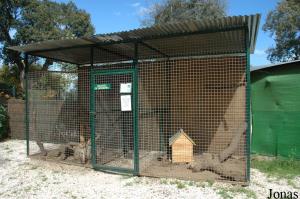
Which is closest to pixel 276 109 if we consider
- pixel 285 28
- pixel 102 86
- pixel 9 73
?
pixel 102 86

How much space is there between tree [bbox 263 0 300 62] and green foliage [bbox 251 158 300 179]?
22172 millimetres

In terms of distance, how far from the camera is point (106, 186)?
18.4ft

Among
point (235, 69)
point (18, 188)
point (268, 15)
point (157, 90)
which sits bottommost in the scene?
point (18, 188)

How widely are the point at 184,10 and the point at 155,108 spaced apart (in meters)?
16.6

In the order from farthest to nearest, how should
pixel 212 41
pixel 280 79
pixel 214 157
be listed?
1. pixel 280 79
2. pixel 214 157
3. pixel 212 41

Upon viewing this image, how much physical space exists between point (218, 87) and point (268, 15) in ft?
80.2

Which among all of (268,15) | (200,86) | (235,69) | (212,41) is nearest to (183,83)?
(200,86)

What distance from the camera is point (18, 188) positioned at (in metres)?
5.62

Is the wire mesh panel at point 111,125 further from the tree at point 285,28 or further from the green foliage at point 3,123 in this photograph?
the tree at point 285,28

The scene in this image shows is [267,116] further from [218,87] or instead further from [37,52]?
[37,52]

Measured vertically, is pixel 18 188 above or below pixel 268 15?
below

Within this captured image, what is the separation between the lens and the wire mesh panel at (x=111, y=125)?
22.3ft

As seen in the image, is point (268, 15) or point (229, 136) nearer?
point (229, 136)

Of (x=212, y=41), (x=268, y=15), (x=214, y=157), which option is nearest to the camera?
(x=212, y=41)
